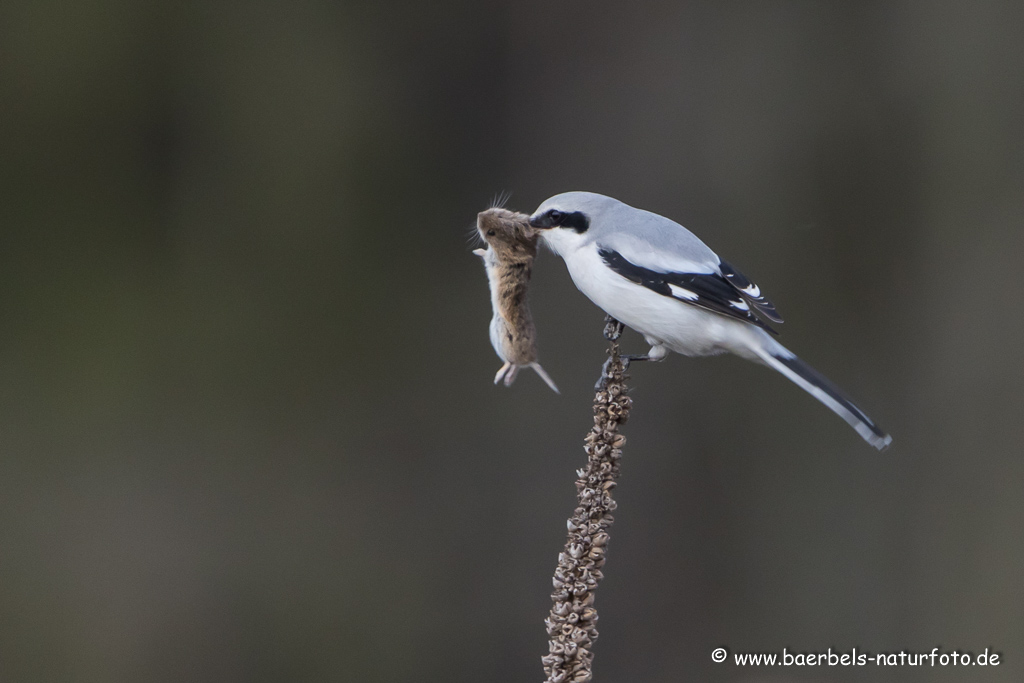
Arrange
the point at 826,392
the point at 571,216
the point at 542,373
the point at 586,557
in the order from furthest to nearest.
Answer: the point at 571,216 < the point at 542,373 < the point at 826,392 < the point at 586,557

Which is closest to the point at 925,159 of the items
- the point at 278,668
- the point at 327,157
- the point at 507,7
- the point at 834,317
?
the point at 834,317

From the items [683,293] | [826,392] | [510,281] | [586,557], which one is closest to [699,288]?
[683,293]

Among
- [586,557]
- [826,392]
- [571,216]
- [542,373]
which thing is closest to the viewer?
[586,557]

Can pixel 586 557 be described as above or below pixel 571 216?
below

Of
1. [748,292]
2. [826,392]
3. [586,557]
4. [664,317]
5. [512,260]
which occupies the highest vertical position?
[512,260]

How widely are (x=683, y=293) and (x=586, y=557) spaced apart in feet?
2.63

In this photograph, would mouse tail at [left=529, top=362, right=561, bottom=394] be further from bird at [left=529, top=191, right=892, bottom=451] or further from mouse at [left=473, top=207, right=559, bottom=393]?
bird at [left=529, top=191, right=892, bottom=451]

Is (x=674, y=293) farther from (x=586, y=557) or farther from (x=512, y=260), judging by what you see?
(x=586, y=557)

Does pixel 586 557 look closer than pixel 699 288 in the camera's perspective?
Yes

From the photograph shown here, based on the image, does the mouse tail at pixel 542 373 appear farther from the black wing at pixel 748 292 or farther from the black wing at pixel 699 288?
the black wing at pixel 748 292

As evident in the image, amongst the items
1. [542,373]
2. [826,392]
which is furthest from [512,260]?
[826,392]

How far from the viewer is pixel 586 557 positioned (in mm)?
1217

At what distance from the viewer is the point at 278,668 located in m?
3.69

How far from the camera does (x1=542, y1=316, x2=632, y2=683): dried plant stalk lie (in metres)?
1.14
